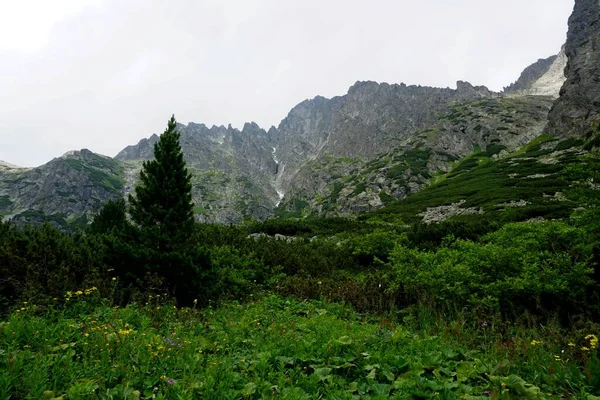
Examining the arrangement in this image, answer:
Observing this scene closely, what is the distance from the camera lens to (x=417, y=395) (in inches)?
153

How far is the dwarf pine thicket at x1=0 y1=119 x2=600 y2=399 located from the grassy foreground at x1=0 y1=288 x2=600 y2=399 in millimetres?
25

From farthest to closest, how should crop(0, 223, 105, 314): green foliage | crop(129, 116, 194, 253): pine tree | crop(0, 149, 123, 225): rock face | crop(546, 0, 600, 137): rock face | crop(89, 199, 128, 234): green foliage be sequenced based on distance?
crop(0, 149, 123, 225): rock face < crop(546, 0, 600, 137): rock face < crop(89, 199, 128, 234): green foliage < crop(129, 116, 194, 253): pine tree < crop(0, 223, 105, 314): green foliage

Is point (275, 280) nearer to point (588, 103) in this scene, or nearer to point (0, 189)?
point (588, 103)

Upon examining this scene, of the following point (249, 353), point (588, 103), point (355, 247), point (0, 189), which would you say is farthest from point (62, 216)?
point (588, 103)

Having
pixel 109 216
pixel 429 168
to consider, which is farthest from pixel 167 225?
pixel 429 168

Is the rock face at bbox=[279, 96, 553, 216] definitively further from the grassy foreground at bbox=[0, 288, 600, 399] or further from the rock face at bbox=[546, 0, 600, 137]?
the grassy foreground at bbox=[0, 288, 600, 399]

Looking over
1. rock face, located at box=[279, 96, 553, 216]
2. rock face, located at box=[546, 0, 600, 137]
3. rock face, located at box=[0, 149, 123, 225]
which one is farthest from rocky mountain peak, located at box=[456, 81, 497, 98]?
rock face, located at box=[0, 149, 123, 225]

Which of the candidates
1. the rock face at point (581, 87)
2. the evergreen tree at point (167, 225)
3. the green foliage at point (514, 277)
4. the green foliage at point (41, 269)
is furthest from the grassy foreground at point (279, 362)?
the rock face at point (581, 87)

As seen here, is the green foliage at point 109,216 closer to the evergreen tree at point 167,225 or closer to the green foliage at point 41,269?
the evergreen tree at point 167,225

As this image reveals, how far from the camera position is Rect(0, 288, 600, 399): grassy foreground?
12.6ft

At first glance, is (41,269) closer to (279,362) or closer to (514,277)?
(279,362)

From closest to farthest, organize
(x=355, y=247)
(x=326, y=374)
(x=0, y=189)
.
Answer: (x=326, y=374) < (x=355, y=247) < (x=0, y=189)

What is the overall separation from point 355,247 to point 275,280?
23.4ft

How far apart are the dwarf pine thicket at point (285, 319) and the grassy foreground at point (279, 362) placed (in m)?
0.03
